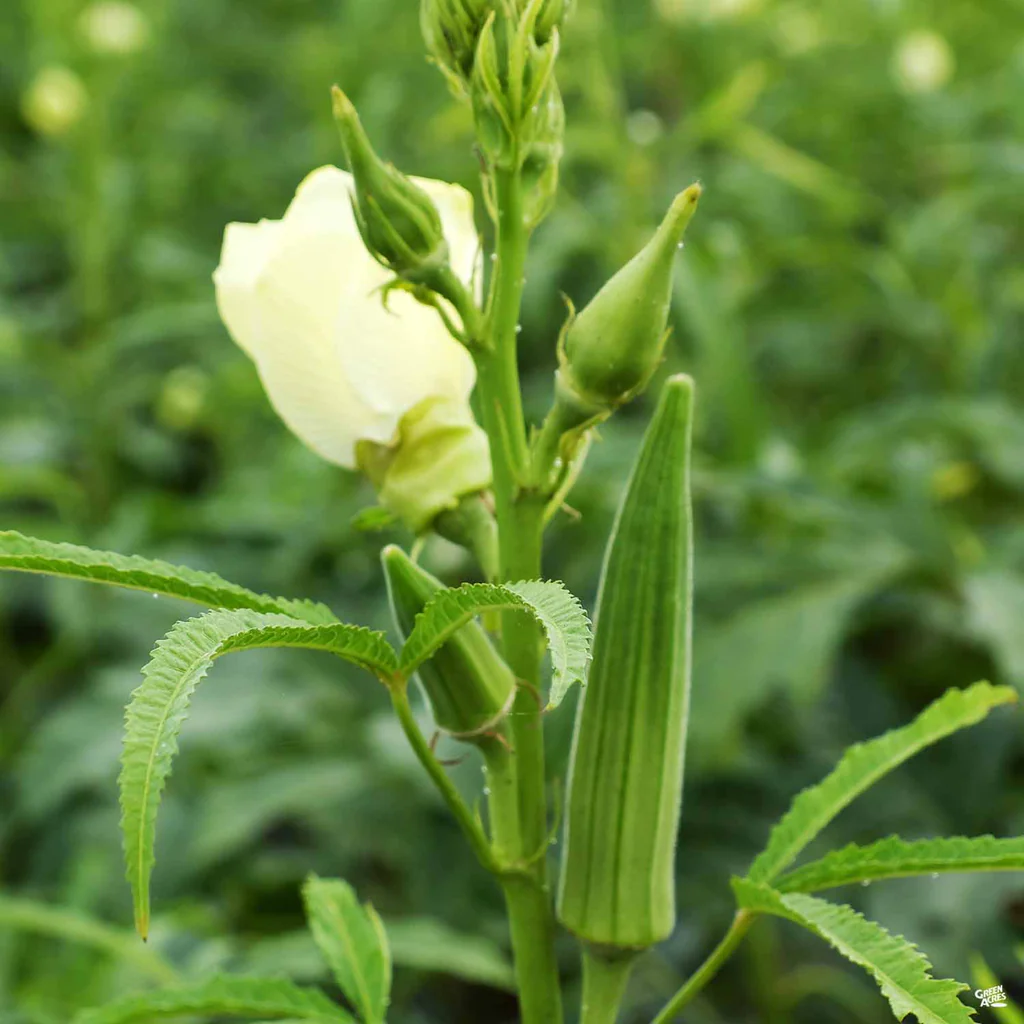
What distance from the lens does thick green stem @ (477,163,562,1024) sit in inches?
20.0

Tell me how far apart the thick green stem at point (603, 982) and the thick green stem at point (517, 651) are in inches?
0.7

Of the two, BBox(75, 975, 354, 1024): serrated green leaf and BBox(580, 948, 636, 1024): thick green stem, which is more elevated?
BBox(75, 975, 354, 1024): serrated green leaf

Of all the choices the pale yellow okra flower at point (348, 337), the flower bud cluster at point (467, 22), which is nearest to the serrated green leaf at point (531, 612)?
the pale yellow okra flower at point (348, 337)

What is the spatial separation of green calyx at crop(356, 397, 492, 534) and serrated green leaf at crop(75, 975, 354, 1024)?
211 mm

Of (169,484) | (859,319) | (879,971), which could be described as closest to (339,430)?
(879,971)

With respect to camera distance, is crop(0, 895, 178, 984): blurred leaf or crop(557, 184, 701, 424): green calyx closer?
crop(557, 184, 701, 424): green calyx

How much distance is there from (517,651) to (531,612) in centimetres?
10

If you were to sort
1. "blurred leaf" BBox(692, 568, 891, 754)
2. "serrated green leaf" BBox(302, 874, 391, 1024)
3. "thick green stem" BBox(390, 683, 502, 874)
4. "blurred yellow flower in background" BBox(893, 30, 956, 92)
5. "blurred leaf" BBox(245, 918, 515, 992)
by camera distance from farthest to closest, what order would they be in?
"blurred yellow flower in background" BBox(893, 30, 956, 92)
"blurred leaf" BBox(692, 568, 891, 754)
"blurred leaf" BBox(245, 918, 515, 992)
"serrated green leaf" BBox(302, 874, 391, 1024)
"thick green stem" BBox(390, 683, 502, 874)

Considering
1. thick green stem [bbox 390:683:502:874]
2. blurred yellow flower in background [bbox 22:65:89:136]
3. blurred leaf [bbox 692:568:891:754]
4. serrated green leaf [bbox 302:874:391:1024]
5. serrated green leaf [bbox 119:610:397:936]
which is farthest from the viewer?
blurred yellow flower in background [bbox 22:65:89:136]

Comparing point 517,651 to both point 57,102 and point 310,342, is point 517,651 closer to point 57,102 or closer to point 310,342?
point 310,342

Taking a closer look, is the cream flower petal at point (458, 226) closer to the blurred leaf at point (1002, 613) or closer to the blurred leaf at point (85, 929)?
the blurred leaf at point (85, 929)

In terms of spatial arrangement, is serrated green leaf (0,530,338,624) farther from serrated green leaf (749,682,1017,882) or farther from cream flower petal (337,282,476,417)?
serrated green leaf (749,682,1017,882)

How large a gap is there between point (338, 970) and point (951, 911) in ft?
2.49

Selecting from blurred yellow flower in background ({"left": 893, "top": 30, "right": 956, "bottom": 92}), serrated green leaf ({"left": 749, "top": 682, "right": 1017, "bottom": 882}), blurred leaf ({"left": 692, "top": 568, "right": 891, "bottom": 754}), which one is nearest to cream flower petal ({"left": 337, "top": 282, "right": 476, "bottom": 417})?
serrated green leaf ({"left": 749, "top": 682, "right": 1017, "bottom": 882})
